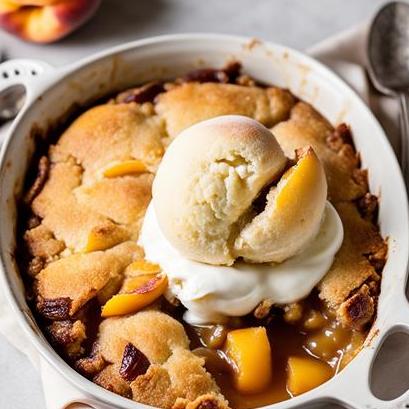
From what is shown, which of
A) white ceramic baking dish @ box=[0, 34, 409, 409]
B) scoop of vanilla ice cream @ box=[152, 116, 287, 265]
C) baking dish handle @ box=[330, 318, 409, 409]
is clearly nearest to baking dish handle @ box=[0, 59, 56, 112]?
white ceramic baking dish @ box=[0, 34, 409, 409]

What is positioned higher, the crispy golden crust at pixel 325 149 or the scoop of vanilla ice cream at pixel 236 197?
the scoop of vanilla ice cream at pixel 236 197

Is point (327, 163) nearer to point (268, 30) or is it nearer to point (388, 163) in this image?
point (388, 163)

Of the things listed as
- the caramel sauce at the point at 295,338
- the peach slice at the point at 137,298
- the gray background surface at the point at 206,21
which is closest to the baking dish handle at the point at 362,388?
the caramel sauce at the point at 295,338

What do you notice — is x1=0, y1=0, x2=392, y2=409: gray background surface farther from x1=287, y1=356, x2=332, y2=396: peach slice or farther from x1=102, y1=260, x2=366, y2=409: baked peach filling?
x1=287, y1=356, x2=332, y2=396: peach slice

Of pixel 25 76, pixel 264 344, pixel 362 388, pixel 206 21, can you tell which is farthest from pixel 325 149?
pixel 206 21

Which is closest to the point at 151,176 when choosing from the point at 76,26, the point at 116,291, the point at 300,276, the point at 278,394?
the point at 116,291

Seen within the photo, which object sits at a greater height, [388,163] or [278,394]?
[388,163]

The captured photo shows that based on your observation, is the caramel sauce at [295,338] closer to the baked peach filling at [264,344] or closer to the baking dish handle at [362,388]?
the baked peach filling at [264,344]
